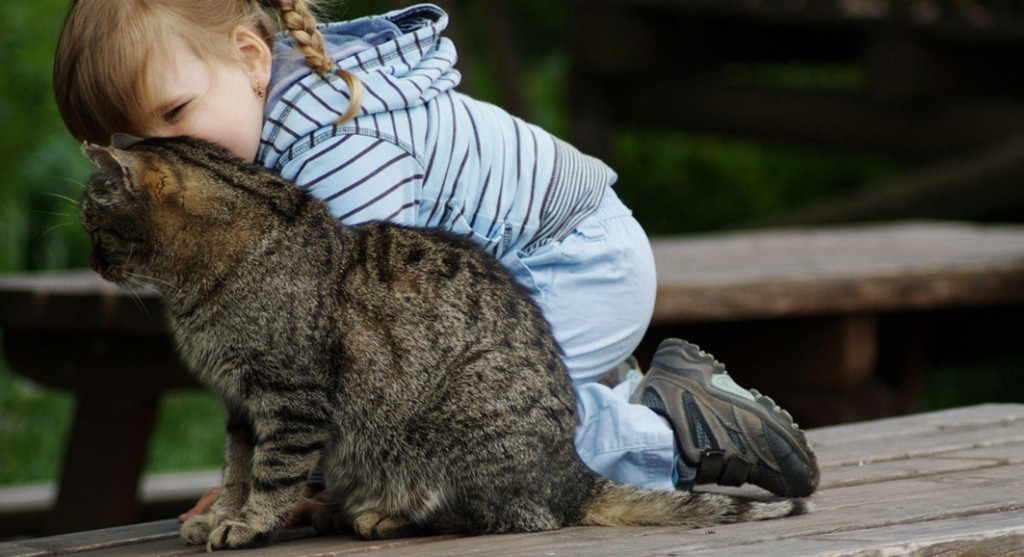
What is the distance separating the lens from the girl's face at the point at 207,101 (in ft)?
7.63

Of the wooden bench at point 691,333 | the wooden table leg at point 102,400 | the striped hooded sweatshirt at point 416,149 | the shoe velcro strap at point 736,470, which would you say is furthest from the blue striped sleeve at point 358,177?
the wooden table leg at point 102,400

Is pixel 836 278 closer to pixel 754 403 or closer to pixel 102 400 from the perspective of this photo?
pixel 754 403

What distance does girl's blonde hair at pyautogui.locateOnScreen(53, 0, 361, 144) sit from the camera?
2.29 m

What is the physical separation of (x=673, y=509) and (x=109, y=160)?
1126mm

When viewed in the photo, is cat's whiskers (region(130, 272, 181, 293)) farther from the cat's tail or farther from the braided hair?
the cat's tail

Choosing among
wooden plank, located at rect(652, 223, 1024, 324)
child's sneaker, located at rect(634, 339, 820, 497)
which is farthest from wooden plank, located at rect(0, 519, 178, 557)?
wooden plank, located at rect(652, 223, 1024, 324)

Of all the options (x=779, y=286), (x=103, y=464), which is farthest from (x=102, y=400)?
(x=779, y=286)

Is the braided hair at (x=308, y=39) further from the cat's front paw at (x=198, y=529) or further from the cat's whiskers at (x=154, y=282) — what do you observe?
the cat's front paw at (x=198, y=529)

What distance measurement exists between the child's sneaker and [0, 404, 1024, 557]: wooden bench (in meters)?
0.09

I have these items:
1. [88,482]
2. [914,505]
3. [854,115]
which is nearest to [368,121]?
[914,505]

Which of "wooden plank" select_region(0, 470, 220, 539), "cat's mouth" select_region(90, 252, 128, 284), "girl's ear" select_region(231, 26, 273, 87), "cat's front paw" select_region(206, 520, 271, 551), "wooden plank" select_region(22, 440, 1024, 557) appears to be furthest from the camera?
"wooden plank" select_region(0, 470, 220, 539)

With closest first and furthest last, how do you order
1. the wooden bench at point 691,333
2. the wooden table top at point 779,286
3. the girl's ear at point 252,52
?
the girl's ear at point 252,52 < the wooden table top at point 779,286 < the wooden bench at point 691,333

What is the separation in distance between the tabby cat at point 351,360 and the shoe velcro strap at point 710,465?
0.18 m

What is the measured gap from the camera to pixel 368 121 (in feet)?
7.73
